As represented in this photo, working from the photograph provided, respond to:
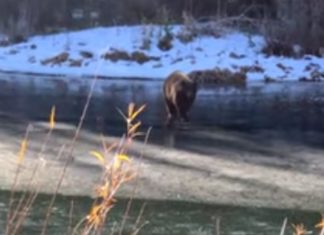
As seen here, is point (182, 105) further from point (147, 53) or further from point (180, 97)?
point (147, 53)

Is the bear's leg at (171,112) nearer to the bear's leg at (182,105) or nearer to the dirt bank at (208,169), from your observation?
the bear's leg at (182,105)

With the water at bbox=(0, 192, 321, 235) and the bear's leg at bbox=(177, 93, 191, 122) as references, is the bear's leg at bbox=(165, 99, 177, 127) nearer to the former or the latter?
the bear's leg at bbox=(177, 93, 191, 122)

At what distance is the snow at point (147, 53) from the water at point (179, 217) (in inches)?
654

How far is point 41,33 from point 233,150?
839 inches

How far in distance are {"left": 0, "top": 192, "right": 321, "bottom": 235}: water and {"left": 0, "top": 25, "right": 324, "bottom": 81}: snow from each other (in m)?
16.6

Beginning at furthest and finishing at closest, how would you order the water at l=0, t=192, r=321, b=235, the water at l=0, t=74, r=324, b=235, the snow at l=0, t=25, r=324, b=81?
the snow at l=0, t=25, r=324, b=81 → the water at l=0, t=74, r=324, b=235 → the water at l=0, t=192, r=321, b=235

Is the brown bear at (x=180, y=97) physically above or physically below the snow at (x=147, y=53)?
above

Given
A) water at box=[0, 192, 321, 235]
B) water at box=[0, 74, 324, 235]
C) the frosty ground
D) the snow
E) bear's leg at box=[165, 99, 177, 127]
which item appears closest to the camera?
water at box=[0, 192, 321, 235]

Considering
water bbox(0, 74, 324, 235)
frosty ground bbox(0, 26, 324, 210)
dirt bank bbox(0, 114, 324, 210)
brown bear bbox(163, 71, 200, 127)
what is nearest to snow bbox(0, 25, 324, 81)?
water bbox(0, 74, 324, 235)

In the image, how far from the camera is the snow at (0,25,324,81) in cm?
2627

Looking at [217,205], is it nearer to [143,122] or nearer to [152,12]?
[143,122]

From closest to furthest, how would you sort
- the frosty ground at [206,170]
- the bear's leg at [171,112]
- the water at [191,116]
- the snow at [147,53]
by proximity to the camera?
the water at [191,116] → the frosty ground at [206,170] → the bear's leg at [171,112] → the snow at [147,53]

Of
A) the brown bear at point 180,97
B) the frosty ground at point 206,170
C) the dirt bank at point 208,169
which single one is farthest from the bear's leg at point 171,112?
the dirt bank at point 208,169

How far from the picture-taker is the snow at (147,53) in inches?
1034
